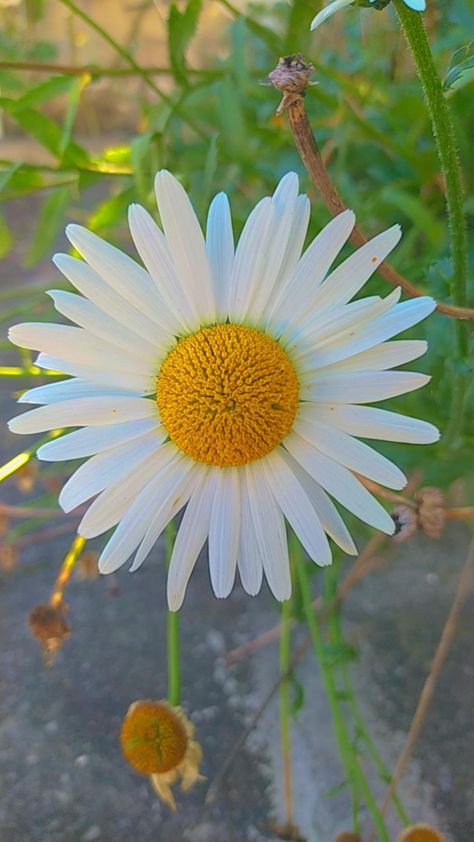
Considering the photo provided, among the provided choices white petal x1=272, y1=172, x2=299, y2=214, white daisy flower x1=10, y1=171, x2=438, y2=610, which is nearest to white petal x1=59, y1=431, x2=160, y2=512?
white daisy flower x1=10, y1=171, x2=438, y2=610

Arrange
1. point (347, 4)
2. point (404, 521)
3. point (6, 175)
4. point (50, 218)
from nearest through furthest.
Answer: point (347, 4)
point (404, 521)
point (6, 175)
point (50, 218)

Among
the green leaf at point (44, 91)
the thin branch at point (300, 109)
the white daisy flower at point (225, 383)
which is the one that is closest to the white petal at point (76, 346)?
the white daisy flower at point (225, 383)

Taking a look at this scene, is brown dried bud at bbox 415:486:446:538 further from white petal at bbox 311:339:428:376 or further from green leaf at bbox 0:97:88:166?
green leaf at bbox 0:97:88:166

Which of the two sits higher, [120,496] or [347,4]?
[347,4]

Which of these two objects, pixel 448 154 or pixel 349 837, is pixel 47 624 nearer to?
pixel 349 837

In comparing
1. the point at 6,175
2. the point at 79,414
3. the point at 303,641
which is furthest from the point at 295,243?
the point at 303,641

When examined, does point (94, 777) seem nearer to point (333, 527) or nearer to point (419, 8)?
point (333, 527)
